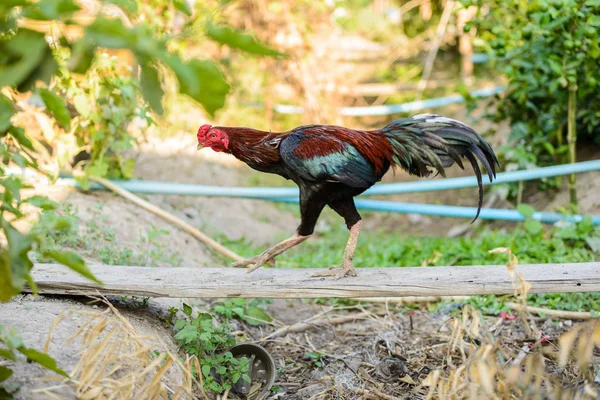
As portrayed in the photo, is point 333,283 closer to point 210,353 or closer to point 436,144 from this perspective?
point 210,353

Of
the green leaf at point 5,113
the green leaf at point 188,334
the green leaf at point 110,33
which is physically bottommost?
the green leaf at point 188,334

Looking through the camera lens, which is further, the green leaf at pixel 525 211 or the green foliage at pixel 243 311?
the green leaf at pixel 525 211

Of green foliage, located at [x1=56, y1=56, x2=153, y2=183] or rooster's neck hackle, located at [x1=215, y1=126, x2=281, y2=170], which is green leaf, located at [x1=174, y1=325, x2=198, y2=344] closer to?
rooster's neck hackle, located at [x1=215, y1=126, x2=281, y2=170]

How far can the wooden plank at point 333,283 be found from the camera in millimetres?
3023

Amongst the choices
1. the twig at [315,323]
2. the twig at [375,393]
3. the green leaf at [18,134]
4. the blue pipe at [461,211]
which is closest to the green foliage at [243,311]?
the twig at [315,323]

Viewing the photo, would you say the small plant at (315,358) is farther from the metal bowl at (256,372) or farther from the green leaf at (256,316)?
the green leaf at (256,316)

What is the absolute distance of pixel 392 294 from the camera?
3.06m

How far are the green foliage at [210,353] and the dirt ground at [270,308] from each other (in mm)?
114

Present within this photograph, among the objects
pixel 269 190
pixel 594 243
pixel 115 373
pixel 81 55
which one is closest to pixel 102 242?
pixel 269 190

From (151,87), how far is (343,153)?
1.61 metres

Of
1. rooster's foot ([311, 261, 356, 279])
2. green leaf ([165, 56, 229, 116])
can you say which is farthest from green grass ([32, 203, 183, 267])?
green leaf ([165, 56, 229, 116])

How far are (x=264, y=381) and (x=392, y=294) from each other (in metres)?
0.85

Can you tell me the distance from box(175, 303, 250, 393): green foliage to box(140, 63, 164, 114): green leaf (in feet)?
5.44

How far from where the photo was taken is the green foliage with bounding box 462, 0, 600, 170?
448 cm
